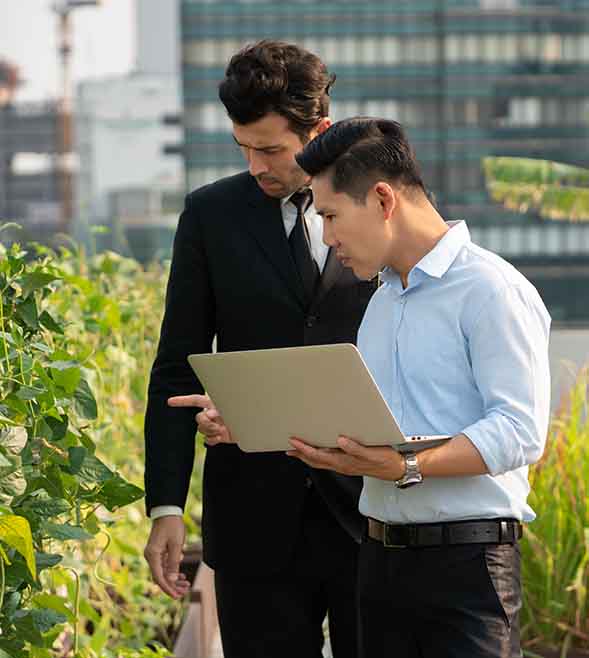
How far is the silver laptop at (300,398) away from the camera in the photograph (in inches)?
71.6

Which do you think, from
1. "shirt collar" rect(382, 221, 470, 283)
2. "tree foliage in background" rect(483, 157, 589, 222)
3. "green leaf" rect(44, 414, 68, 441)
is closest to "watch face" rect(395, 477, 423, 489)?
"shirt collar" rect(382, 221, 470, 283)

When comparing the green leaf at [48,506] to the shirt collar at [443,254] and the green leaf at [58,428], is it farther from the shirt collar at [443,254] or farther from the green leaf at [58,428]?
the shirt collar at [443,254]

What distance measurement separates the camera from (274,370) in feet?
6.28

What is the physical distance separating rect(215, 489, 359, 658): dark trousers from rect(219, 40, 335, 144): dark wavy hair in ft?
2.09

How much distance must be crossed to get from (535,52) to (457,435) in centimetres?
5458

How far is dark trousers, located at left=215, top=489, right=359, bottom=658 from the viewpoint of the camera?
93.8 inches

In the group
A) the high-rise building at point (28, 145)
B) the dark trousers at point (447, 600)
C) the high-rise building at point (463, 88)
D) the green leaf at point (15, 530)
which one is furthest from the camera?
the high-rise building at point (28, 145)

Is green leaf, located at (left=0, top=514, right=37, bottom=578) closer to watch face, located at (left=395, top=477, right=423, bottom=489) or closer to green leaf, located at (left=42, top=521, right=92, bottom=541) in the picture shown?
green leaf, located at (left=42, top=521, right=92, bottom=541)

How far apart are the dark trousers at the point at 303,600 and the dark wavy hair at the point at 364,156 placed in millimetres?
647

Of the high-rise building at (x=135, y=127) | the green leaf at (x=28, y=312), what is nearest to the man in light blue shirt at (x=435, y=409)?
the green leaf at (x=28, y=312)

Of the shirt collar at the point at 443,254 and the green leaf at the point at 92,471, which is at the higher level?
the shirt collar at the point at 443,254

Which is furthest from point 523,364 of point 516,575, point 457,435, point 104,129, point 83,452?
point 104,129

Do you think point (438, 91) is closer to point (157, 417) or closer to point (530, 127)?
point (530, 127)

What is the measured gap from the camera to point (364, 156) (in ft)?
6.44
